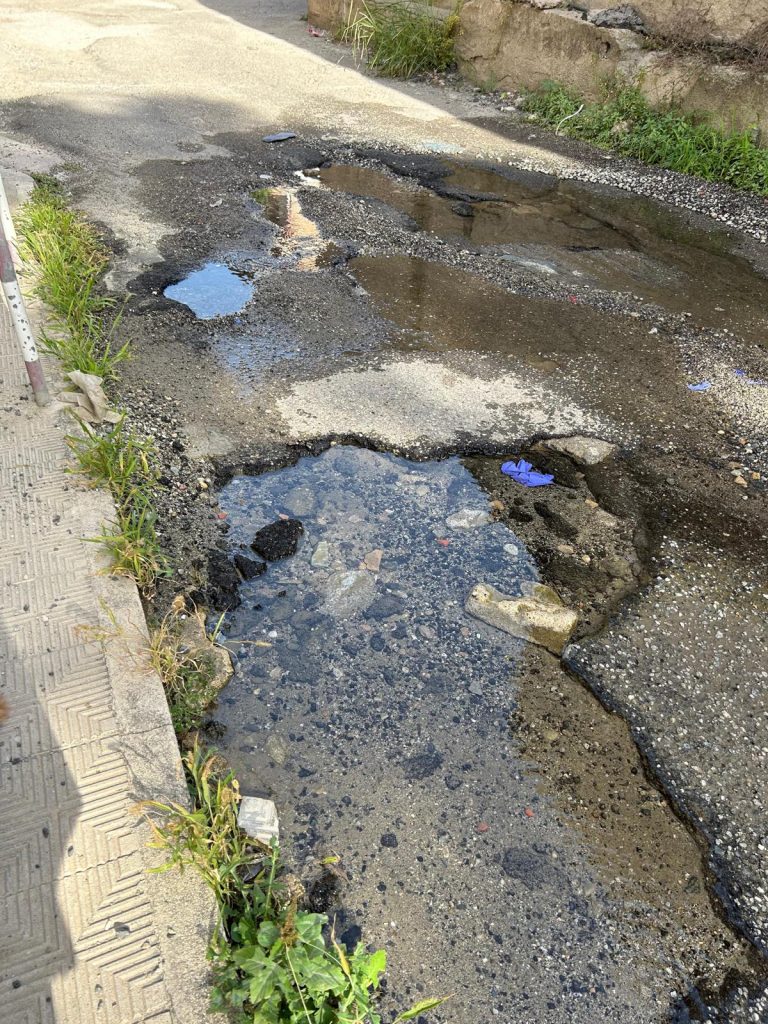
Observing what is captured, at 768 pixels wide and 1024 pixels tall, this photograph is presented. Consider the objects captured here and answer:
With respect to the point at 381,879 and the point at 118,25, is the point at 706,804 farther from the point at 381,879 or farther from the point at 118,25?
the point at 118,25

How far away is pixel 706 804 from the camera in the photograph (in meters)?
2.28

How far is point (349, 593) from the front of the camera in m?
2.87

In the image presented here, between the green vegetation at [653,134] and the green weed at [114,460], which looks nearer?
the green weed at [114,460]

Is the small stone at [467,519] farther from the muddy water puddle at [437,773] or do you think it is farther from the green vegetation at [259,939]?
the green vegetation at [259,939]

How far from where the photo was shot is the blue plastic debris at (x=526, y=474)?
3.43 metres

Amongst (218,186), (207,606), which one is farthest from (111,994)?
(218,186)

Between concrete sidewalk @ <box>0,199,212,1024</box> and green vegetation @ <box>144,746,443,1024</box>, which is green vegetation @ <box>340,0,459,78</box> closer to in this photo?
concrete sidewalk @ <box>0,199,212,1024</box>

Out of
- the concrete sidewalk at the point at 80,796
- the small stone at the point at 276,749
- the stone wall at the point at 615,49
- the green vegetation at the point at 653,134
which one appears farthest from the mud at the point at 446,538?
the stone wall at the point at 615,49

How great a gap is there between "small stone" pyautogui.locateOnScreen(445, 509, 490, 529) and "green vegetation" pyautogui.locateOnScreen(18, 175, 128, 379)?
69.1 inches

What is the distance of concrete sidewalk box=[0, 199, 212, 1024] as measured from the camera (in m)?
1.64

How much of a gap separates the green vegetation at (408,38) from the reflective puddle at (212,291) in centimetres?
579

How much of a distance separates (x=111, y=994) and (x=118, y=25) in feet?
37.7

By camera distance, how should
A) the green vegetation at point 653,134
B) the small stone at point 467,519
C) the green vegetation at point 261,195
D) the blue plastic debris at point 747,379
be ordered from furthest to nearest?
the green vegetation at point 653,134 → the green vegetation at point 261,195 → the blue plastic debris at point 747,379 → the small stone at point 467,519

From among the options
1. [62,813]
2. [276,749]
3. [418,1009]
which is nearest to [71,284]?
[276,749]
